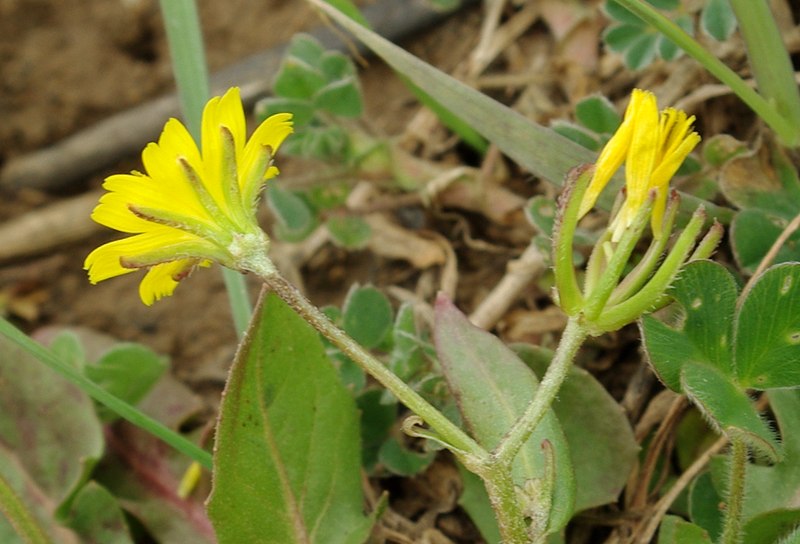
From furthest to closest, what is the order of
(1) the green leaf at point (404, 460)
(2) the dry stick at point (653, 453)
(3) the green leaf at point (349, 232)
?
1. (3) the green leaf at point (349, 232)
2. (1) the green leaf at point (404, 460)
3. (2) the dry stick at point (653, 453)

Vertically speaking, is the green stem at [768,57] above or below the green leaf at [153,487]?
above

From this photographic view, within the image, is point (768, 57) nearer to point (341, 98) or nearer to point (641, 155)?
point (641, 155)

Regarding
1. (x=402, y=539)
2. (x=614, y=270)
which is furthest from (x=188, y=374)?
(x=614, y=270)

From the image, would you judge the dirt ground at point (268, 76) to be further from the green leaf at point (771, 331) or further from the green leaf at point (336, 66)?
the green leaf at point (771, 331)

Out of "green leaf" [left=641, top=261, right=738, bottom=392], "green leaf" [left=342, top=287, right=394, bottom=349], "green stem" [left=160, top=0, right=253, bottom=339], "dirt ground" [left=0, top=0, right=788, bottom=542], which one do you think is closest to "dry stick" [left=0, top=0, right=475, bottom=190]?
"dirt ground" [left=0, top=0, right=788, bottom=542]

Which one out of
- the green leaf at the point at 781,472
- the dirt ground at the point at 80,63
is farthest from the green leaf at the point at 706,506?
the dirt ground at the point at 80,63

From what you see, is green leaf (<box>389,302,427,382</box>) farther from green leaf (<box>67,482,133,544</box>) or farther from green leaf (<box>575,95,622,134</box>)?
green leaf (<box>67,482,133,544</box>)

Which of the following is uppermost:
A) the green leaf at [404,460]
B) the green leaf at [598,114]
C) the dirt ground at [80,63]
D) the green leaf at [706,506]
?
the dirt ground at [80,63]

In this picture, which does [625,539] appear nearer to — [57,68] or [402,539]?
[402,539]

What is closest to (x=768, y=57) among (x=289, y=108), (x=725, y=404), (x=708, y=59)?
(x=708, y=59)
